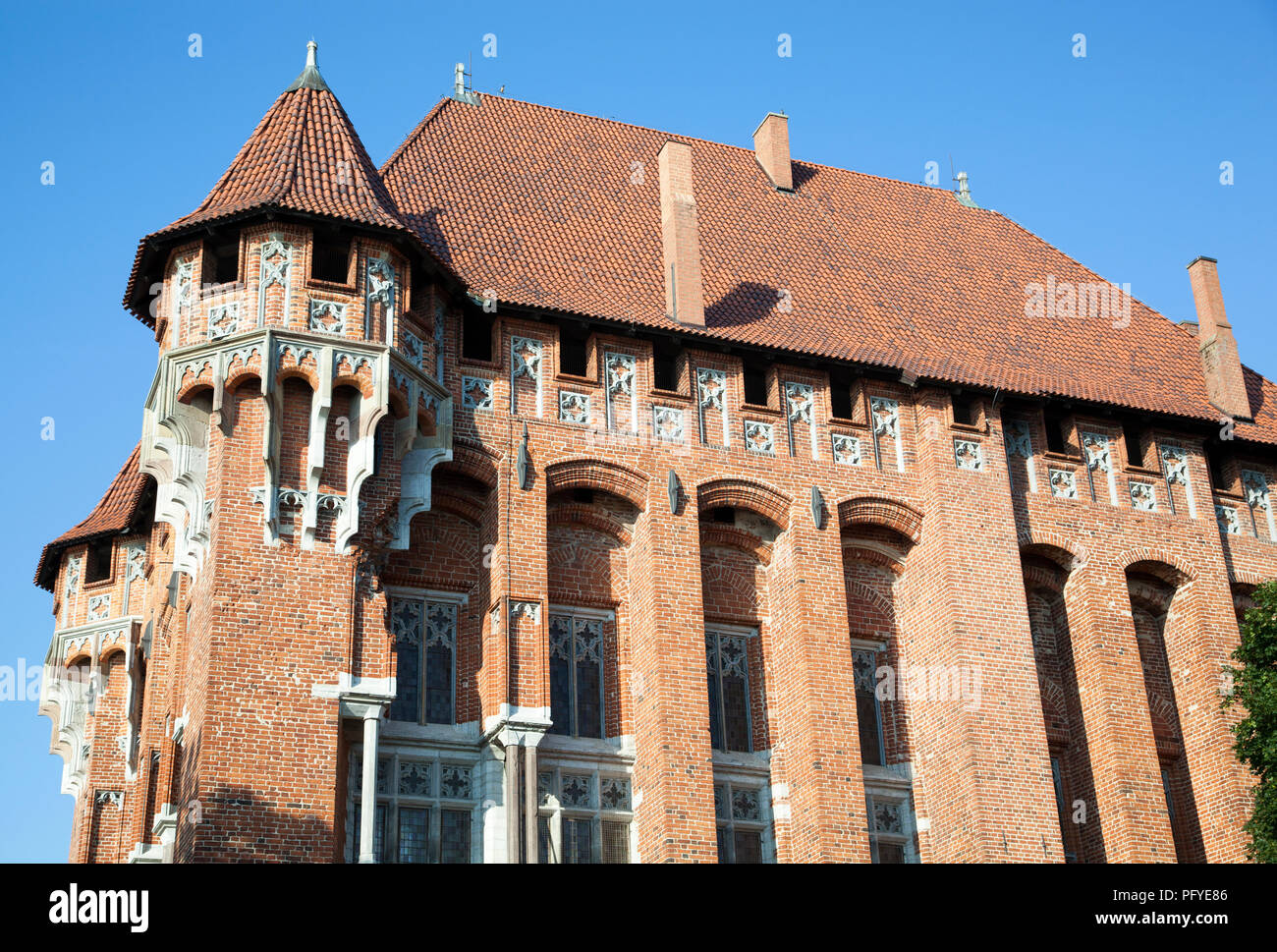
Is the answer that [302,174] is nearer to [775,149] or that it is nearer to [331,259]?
[331,259]

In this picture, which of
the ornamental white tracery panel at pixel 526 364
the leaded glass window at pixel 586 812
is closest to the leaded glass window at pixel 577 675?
the leaded glass window at pixel 586 812

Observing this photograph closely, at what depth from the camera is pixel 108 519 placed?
2709 centimetres

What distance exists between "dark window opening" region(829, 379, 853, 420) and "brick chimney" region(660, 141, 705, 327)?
2.45 metres

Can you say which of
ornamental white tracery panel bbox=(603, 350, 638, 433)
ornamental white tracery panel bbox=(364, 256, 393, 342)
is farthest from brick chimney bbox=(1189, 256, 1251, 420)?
ornamental white tracery panel bbox=(364, 256, 393, 342)

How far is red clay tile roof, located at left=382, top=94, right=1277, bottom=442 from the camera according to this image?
24000 mm

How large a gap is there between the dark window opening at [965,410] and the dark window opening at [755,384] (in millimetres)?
2987

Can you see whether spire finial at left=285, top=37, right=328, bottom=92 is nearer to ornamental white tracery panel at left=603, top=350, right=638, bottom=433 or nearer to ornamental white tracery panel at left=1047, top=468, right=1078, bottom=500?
ornamental white tracery panel at left=603, top=350, right=638, bottom=433

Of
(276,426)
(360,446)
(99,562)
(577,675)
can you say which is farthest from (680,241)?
(99,562)

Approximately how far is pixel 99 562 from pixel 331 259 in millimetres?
8813

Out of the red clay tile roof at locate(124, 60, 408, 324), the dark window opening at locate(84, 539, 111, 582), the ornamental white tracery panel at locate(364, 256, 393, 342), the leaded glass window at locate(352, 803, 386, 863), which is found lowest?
the leaded glass window at locate(352, 803, 386, 863)

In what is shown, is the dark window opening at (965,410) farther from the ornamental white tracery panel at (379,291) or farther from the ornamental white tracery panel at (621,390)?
the ornamental white tracery panel at (379,291)

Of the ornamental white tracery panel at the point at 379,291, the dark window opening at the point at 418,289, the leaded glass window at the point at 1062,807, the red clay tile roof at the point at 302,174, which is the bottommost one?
the leaded glass window at the point at 1062,807

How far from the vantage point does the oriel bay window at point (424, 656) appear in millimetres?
20812
